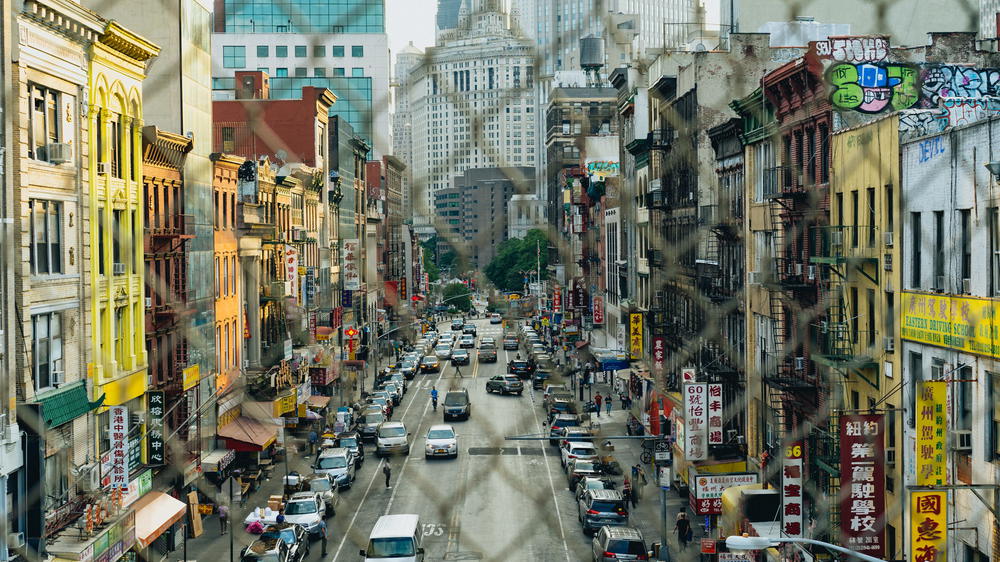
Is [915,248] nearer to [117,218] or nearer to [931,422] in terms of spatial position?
[931,422]

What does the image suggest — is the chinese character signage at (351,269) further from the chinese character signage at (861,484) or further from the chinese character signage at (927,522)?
the chinese character signage at (927,522)

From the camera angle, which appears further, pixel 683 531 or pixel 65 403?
pixel 683 531

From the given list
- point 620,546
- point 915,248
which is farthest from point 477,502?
point 915,248

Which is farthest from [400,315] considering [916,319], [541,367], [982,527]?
[982,527]

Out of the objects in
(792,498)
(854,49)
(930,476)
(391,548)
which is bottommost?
(391,548)

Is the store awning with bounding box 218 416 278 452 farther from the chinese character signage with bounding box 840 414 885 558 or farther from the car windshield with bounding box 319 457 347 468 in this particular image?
the chinese character signage with bounding box 840 414 885 558

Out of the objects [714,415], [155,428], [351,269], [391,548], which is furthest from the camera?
[351,269]

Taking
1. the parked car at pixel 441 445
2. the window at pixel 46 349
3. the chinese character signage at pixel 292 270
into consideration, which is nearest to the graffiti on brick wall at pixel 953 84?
the window at pixel 46 349
